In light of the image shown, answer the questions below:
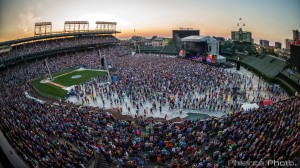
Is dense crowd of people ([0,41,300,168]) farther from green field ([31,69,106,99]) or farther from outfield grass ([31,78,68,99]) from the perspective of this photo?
green field ([31,69,106,99])

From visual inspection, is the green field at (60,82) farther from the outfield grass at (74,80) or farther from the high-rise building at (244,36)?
the high-rise building at (244,36)

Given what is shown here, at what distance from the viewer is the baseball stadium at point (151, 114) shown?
1605 cm

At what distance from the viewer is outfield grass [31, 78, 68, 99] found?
39325mm

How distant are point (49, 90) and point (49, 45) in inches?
1426

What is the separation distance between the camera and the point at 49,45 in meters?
73.4

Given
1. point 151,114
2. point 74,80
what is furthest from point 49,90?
point 151,114

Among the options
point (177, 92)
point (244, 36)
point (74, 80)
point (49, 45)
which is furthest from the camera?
point (244, 36)

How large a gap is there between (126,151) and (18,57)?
5258cm

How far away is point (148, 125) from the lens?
2358cm

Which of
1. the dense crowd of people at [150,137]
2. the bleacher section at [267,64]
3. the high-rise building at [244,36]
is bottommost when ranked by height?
the dense crowd of people at [150,137]

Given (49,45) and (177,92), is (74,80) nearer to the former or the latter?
(177,92)

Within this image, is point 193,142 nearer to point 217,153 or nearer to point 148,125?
point 217,153

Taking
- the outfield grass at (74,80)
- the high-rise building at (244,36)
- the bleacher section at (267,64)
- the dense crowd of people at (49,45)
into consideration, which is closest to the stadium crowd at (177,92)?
the bleacher section at (267,64)

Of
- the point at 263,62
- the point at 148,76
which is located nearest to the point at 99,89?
the point at 148,76
